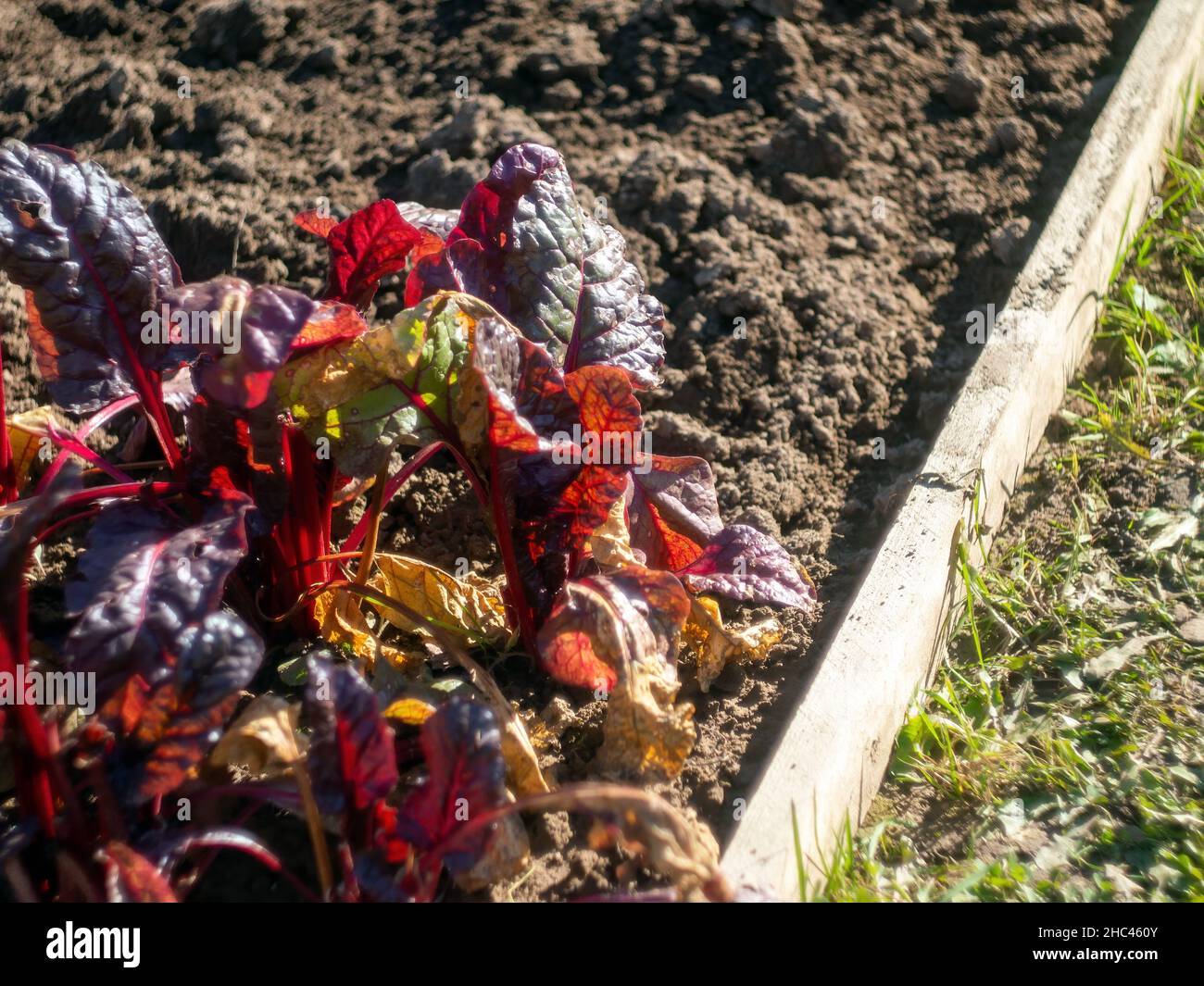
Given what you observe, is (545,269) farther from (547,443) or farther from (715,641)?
(715,641)

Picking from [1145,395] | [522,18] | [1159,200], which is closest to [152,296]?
[522,18]

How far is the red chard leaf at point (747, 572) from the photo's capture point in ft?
7.14

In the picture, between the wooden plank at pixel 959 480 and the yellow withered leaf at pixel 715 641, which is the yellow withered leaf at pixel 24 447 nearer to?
the yellow withered leaf at pixel 715 641

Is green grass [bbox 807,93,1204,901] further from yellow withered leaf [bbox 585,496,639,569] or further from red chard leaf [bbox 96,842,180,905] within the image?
red chard leaf [bbox 96,842,180,905]

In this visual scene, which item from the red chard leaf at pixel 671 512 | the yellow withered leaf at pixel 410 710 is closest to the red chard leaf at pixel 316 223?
the red chard leaf at pixel 671 512

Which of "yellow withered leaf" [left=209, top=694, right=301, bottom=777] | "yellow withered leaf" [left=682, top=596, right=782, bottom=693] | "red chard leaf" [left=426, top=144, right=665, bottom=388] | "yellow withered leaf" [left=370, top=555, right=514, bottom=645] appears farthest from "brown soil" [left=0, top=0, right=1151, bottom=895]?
"yellow withered leaf" [left=209, top=694, right=301, bottom=777]

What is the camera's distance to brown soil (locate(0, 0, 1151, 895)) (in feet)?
9.30

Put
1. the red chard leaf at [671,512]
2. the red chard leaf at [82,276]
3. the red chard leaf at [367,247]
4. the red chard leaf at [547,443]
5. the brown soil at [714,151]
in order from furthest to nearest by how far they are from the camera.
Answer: the brown soil at [714,151] → the red chard leaf at [671,512] → the red chard leaf at [367,247] → the red chard leaf at [82,276] → the red chard leaf at [547,443]

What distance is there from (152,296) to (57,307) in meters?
0.16

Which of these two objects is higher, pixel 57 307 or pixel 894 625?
pixel 57 307

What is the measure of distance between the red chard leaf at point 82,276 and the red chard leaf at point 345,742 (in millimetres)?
733
